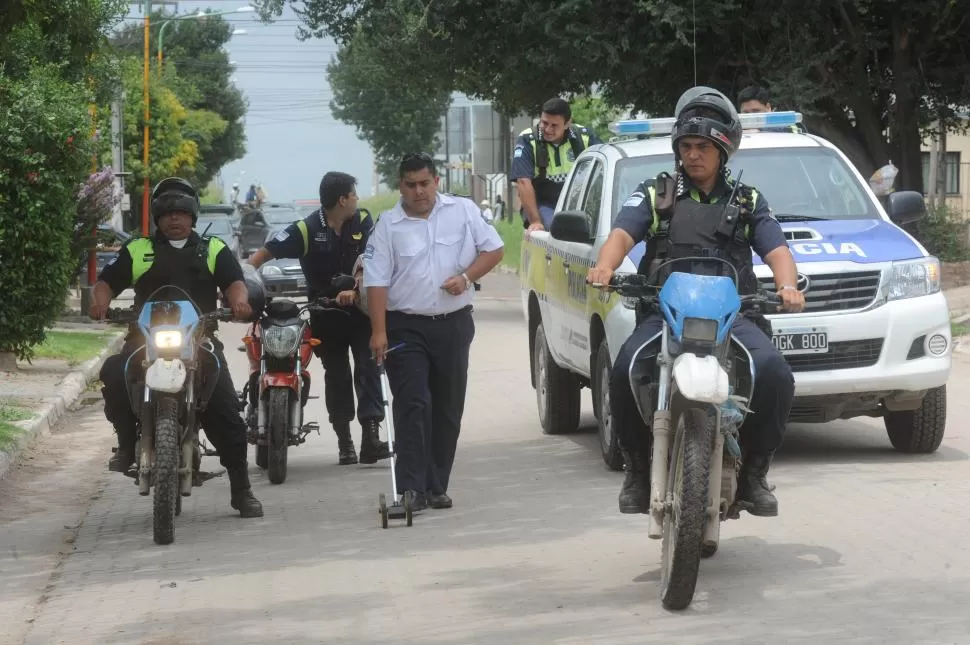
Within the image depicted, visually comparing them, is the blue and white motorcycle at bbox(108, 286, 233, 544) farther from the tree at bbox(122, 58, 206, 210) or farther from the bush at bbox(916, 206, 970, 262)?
the tree at bbox(122, 58, 206, 210)

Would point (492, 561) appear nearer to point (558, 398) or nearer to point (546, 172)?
point (558, 398)

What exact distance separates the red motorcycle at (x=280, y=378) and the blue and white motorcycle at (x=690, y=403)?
4.10 meters

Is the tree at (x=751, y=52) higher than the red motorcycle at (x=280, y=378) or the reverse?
higher

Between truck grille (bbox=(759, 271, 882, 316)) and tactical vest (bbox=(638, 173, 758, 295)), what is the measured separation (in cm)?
299

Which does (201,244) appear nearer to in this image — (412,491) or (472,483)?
(412,491)

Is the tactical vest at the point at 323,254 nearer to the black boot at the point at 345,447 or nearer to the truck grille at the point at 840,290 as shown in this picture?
the black boot at the point at 345,447

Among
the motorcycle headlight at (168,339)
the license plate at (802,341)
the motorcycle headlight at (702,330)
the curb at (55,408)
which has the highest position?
the motorcycle headlight at (702,330)

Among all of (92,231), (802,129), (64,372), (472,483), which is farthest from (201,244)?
(92,231)

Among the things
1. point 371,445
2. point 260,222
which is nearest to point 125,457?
point 371,445

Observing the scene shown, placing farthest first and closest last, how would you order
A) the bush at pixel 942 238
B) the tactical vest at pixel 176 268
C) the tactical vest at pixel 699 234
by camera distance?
the bush at pixel 942 238, the tactical vest at pixel 176 268, the tactical vest at pixel 699 234

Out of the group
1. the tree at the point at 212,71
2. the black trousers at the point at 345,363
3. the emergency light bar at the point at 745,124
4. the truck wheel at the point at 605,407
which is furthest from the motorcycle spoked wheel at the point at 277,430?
the tree at the point at 212,71

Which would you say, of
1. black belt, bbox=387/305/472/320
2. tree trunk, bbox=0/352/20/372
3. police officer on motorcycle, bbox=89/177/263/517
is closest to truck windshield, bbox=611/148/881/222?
black belt, bbox=387/305/472/320

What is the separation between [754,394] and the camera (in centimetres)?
691

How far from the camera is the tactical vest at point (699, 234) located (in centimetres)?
701
